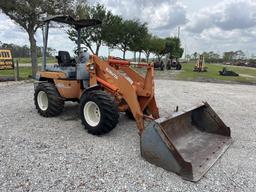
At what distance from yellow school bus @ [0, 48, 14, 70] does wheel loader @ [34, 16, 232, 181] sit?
7.63 m

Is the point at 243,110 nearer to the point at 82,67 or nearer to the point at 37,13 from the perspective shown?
the point at 82,67

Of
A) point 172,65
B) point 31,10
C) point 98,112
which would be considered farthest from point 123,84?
point 172,65

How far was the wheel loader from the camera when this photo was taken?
355 centimetres

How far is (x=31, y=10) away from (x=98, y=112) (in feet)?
34.6

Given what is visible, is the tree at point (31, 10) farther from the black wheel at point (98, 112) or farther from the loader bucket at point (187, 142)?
the loader bucket at point (187, 142)

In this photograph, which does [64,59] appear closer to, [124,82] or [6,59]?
[124,82]

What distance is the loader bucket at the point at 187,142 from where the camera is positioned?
11.0 ft

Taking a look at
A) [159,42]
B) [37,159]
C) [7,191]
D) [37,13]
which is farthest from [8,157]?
[159,42]

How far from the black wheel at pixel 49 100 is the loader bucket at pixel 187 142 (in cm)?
295

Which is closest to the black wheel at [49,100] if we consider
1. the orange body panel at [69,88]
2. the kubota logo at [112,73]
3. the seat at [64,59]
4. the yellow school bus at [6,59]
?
the orange body panel at [69,88]

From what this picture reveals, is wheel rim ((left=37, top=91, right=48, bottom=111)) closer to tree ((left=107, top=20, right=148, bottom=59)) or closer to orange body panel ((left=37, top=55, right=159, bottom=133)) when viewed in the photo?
orange body panel ((left=37, top=55, right=159, bottom=133))

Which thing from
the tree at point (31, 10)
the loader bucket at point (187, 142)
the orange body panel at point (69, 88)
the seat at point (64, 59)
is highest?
the tree at point (31, 10)

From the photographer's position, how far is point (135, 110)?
14.7 feet

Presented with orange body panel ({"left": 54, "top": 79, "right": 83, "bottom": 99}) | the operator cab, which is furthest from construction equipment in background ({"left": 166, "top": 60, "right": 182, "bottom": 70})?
orange body panel ({"left": 54, "top": 79, "right": 83, "bottom": 99})
